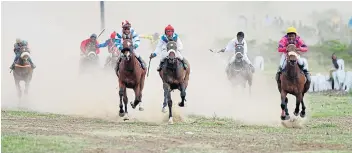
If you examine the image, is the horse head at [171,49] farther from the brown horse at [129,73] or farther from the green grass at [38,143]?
the green grass at [38,143]

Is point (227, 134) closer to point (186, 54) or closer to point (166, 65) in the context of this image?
point (166, 65)

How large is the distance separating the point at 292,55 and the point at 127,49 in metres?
4.35

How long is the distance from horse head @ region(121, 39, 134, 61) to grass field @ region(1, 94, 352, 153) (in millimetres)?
1793

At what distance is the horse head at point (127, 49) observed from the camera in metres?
22.9

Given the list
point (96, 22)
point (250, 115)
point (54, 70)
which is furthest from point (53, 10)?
point (250, 115)

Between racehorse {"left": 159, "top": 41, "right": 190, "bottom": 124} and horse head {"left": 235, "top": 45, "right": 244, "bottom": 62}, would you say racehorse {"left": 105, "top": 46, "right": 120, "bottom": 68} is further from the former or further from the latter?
racehorse {"left": 159, "top": 41, "right": 190, "bottom": 124}

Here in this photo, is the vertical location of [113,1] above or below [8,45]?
above

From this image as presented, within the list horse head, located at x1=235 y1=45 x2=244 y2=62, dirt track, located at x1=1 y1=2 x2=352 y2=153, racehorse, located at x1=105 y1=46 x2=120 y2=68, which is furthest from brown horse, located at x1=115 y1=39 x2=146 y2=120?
racehorse, located at x1=105 y1=46 x2=120 y2=68

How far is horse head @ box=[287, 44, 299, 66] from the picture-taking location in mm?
21594

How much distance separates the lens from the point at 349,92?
124 ft

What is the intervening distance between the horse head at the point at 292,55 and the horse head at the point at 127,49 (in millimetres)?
4194

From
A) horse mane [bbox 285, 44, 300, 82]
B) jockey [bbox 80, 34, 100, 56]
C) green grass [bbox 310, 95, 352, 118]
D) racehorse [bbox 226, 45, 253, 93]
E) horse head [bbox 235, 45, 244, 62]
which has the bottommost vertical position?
green grass [bbox 310, 95, 352, 118]

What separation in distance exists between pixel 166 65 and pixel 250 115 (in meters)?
4.40

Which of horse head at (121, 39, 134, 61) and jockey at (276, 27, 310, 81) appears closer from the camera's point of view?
jockey at (276, 27, 310, 81)
